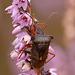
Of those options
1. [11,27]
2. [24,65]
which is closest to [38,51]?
[24,65]

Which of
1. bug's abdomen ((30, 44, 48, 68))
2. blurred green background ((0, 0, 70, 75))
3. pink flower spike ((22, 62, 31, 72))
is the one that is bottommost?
pink flower spike ((22, 62, 31, 72))

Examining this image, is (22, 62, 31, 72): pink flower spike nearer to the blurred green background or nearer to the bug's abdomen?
the bug's abdomen

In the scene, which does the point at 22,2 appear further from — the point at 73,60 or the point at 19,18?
the point at 73,60

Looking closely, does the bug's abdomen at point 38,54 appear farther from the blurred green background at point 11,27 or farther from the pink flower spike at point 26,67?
the blurred green background at point 11,27

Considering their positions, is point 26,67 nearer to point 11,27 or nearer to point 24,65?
point 24,65

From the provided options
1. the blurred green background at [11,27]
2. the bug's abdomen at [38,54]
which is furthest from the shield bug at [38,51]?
the blurred green background at [11,27]

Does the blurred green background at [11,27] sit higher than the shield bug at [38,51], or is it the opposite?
the blurred green background at [11,27]

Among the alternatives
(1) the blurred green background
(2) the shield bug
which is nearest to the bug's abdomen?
(2) the shield bug

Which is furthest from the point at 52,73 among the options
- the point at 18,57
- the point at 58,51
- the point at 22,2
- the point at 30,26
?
the point at 58,51
